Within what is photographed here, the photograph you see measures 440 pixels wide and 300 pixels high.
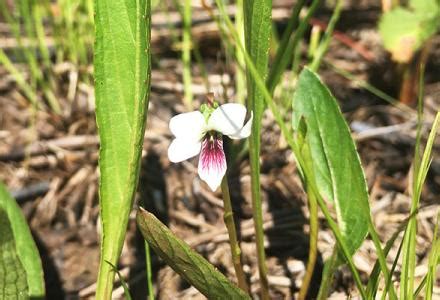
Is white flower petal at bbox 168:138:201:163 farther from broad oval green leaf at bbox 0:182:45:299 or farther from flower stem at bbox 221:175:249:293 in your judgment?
broad oval green leaf at bbox 0:182:45:299

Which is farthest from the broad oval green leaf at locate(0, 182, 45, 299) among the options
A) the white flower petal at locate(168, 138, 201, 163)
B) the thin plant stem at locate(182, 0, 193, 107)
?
the thin plant stem at locate(182, 0, 193, 107)

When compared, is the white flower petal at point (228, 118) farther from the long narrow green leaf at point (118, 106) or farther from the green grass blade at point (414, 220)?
the green grass blade at point (414, 220)

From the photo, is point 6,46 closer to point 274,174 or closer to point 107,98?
point 274,174

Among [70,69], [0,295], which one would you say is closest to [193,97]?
[70,69]

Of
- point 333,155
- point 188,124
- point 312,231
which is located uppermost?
point 188,124

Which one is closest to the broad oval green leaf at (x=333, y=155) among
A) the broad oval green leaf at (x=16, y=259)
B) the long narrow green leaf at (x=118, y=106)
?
the long narrow green leaf at (x=118, y=106)

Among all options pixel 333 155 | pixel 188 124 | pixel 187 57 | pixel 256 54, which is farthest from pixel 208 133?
pixel 187 57

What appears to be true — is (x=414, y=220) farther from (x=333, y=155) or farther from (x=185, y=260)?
(x=185, y=260)
